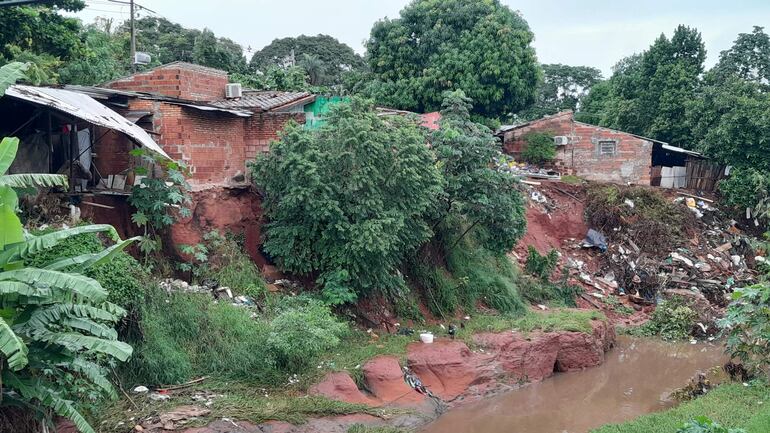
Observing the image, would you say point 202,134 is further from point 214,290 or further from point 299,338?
point 299,338

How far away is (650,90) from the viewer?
25.8 meters

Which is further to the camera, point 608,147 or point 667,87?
point 667,87

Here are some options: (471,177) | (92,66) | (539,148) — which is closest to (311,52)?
(539,148)

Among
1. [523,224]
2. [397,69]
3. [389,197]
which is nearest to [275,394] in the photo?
[389,197]

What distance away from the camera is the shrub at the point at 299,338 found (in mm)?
10195

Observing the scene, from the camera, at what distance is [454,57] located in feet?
78.3

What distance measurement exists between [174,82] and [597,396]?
10.6 metres

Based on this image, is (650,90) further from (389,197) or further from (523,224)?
(389,197)

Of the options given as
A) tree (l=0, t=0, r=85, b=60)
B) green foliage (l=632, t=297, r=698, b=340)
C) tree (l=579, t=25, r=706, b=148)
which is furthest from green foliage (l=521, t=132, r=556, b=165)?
tree (l=0, t=0, r=85, b=60)

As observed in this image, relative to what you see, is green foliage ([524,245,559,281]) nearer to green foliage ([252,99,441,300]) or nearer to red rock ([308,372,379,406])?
green foliage ([252,99,441,300])

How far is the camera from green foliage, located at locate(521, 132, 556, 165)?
23.4 metres

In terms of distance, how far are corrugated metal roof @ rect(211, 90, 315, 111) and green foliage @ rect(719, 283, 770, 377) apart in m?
9.43

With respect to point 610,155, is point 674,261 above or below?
below

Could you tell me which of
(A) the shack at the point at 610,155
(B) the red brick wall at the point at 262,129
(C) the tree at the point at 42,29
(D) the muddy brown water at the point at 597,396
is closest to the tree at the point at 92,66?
(C) the tree at the point at 42,29
